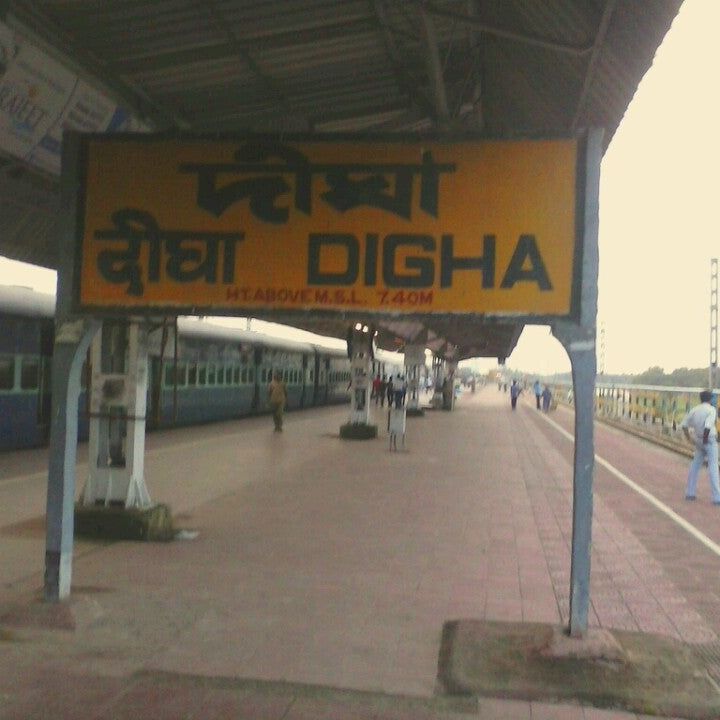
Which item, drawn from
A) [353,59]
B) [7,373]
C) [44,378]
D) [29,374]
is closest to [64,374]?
[353,59]

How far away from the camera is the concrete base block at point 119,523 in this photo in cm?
790

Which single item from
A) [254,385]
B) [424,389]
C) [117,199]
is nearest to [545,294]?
[117,199]

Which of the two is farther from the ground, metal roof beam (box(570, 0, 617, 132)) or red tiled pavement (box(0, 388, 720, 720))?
metal roof beam (box(570, 0, 617, 132))

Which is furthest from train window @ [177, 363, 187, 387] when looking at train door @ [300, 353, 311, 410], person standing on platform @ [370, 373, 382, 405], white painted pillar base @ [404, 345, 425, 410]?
person standing on platform @ [370, 373, 382, 405]

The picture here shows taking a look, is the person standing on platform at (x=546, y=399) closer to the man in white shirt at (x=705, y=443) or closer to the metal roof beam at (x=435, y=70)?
the man in white shirt at (x=705, y=443)

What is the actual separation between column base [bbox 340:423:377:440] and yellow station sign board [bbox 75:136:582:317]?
14.7 metres

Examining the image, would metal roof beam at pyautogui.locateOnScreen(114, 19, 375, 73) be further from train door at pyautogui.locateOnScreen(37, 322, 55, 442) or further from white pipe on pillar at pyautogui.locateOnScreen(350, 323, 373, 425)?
white pipe on pillar at pyautogui.locateOnScreen(350, 323, 373, 425)

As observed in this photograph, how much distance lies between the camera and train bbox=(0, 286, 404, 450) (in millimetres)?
13648

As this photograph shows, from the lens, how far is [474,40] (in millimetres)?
6105

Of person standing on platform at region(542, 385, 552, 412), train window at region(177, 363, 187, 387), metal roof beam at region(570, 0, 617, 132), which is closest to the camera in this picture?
metal roof beam at region(570, 0, 617, 132)

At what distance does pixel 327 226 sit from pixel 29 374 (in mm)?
10339

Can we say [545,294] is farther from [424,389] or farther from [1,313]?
[424,389]

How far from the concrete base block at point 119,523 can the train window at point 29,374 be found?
662 centimetres

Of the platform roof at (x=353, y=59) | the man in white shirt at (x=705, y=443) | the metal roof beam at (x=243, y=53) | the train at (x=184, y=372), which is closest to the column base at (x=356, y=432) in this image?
the train at (x=184, y=372)
